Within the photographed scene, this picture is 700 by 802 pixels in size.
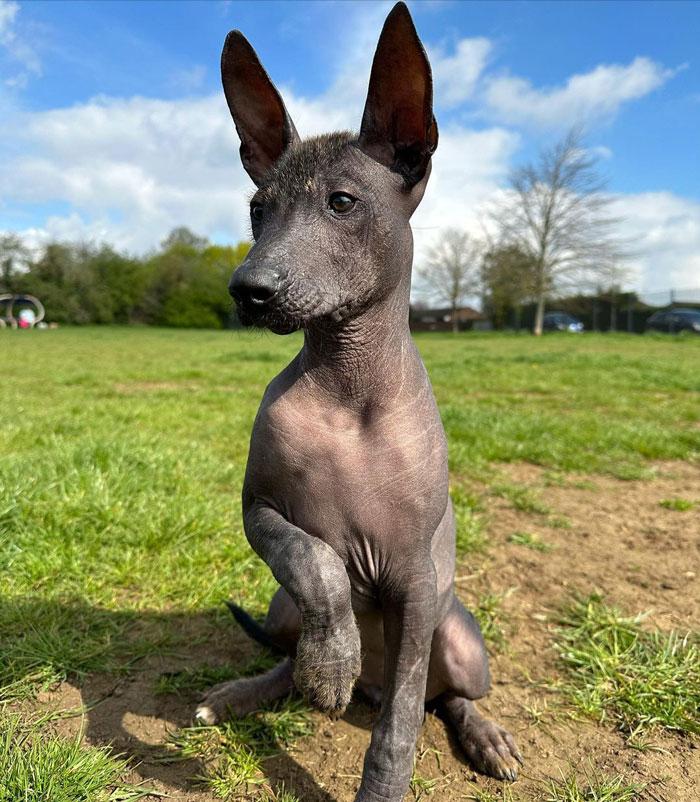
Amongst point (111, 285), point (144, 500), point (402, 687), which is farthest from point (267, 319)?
point (111, 285)

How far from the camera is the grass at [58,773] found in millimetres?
1690

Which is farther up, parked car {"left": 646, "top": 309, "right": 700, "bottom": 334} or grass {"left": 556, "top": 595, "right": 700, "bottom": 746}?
parked car {"left": 646, "top": 309, "right": 700, "bottom": 334}

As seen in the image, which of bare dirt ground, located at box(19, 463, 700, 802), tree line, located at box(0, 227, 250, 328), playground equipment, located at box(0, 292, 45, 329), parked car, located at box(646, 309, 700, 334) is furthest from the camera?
tree line, located at box(0, 227, 250, 328)

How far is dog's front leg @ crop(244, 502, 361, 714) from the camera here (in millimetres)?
1519

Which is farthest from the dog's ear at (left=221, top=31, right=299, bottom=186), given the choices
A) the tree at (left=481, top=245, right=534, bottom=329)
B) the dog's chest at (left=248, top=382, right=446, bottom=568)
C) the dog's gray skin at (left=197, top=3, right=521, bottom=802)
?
the tree at (left=481, top=245, right=534, bottom=329)

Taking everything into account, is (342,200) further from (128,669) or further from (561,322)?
(561,322)

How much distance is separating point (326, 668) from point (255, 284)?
0.97 m

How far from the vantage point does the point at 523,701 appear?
2.39 metres

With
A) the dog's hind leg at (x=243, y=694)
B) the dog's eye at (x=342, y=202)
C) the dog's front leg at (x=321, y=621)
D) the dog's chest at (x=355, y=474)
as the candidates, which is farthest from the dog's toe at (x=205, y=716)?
the dog's eye at (x=342, y=202)

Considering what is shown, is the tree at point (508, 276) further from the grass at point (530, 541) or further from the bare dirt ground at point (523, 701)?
the bare dirt ground at point (523, 701)

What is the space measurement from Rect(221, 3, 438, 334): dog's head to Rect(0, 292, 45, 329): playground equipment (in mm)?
49239

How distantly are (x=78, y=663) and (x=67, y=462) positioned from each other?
2058 millimetres

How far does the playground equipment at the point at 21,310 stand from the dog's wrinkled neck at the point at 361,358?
49.2 m

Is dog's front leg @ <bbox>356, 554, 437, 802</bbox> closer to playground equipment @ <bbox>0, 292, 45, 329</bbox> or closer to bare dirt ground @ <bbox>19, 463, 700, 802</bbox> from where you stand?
bare dirt ground @ <bbox>19, 463, 700, 802</bbox>
